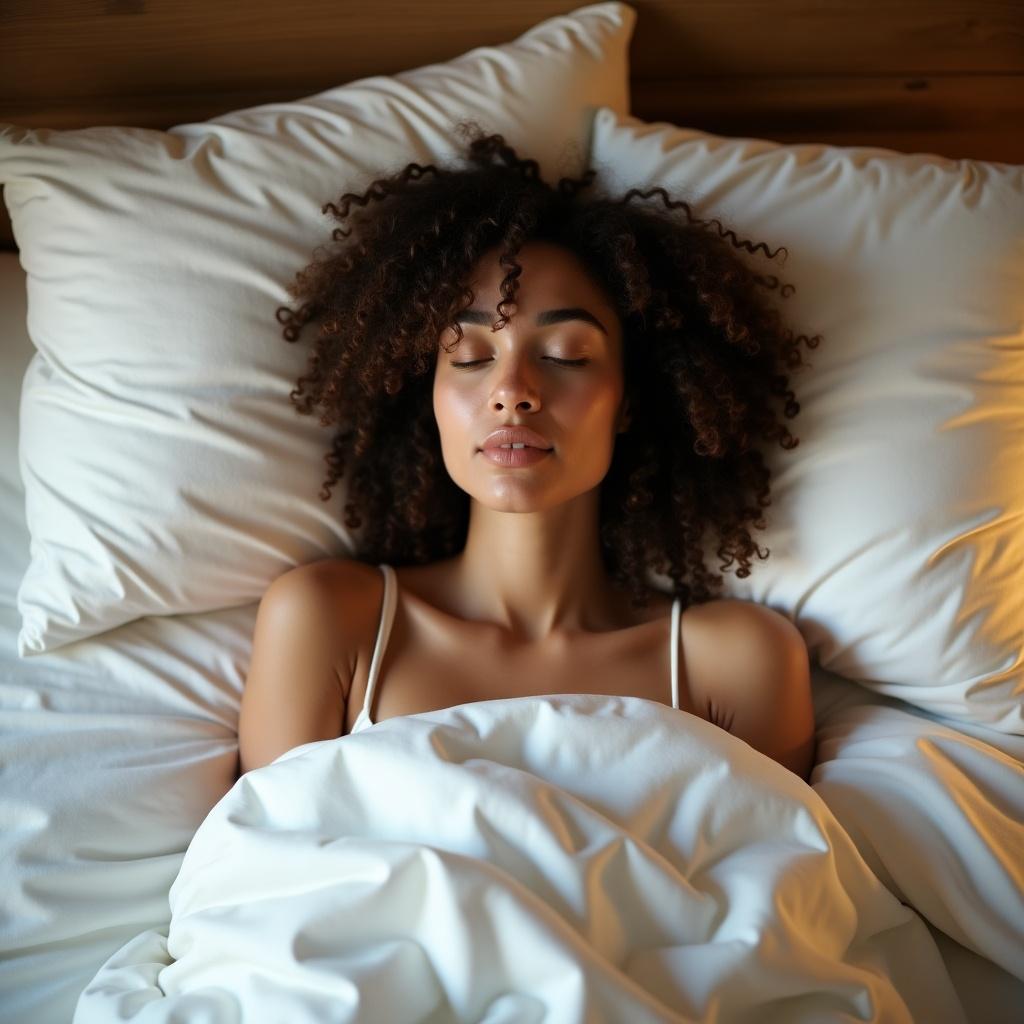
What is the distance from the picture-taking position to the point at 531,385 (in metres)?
1.33

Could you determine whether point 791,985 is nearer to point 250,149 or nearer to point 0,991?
point 0,991

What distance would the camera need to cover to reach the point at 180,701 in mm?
1423

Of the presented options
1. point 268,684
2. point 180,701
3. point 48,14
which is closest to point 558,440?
point 268,684

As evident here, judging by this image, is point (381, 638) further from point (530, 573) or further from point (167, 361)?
point (167, 361)

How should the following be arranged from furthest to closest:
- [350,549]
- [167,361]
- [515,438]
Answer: [350,549] → [167,361] → [515,438]

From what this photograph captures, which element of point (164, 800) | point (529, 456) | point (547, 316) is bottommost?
point (164, 800)

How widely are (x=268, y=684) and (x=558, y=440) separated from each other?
463mm

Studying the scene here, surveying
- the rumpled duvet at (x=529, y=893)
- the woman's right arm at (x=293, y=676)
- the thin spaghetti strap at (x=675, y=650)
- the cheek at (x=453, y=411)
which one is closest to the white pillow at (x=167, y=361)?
the woman's right arm at (x=293, y=676)

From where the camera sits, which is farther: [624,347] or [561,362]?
[624,347]

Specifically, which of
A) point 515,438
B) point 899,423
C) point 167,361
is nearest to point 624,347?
point 515,438

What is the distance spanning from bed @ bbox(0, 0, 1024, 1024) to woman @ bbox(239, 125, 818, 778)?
6cm

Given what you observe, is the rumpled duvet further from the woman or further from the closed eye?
the closed eye

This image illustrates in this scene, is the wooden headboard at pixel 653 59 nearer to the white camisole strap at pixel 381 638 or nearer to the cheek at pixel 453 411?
the cheek at pixel 453 411

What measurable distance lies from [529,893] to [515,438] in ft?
1.76
